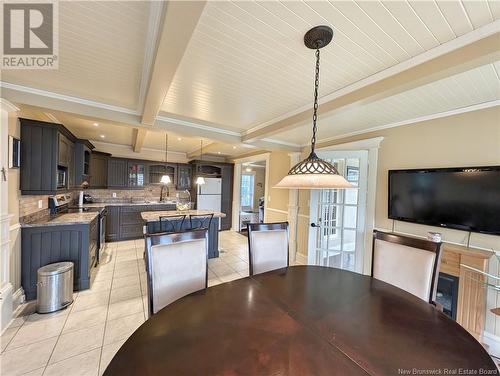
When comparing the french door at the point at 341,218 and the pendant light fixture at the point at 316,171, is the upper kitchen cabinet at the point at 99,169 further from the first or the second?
the pendant light fixture at the point at 316,171

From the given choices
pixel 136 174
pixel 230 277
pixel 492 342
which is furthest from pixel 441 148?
pixel 136 174

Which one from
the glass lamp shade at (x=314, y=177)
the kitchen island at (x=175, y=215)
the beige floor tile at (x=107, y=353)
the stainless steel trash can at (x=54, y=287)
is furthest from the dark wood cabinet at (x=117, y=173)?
the glass lamp shade at (x=314, y=177)

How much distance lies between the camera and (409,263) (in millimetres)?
1682

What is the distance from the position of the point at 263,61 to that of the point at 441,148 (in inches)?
89.7

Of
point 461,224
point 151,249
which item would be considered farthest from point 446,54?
point 151,249

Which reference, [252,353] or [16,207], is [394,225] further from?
[16,207]

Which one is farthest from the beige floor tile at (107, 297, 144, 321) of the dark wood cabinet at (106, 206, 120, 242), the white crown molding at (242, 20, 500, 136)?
the white crown molding at (242, 20, 500, 136)

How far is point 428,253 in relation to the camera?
1.60 m

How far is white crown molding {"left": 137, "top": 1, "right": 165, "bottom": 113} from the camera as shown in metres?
1.12

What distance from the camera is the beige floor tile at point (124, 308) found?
7.50 ft

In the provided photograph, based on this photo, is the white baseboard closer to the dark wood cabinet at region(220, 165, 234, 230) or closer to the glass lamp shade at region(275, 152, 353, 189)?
the glass lamp shade at region(275, 152, 353, 189)

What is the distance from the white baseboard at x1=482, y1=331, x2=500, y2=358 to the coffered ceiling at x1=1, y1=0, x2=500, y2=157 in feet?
7.38

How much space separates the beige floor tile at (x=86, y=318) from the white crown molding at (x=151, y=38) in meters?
2.40

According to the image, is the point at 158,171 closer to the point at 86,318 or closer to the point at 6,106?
the point at 6,106
